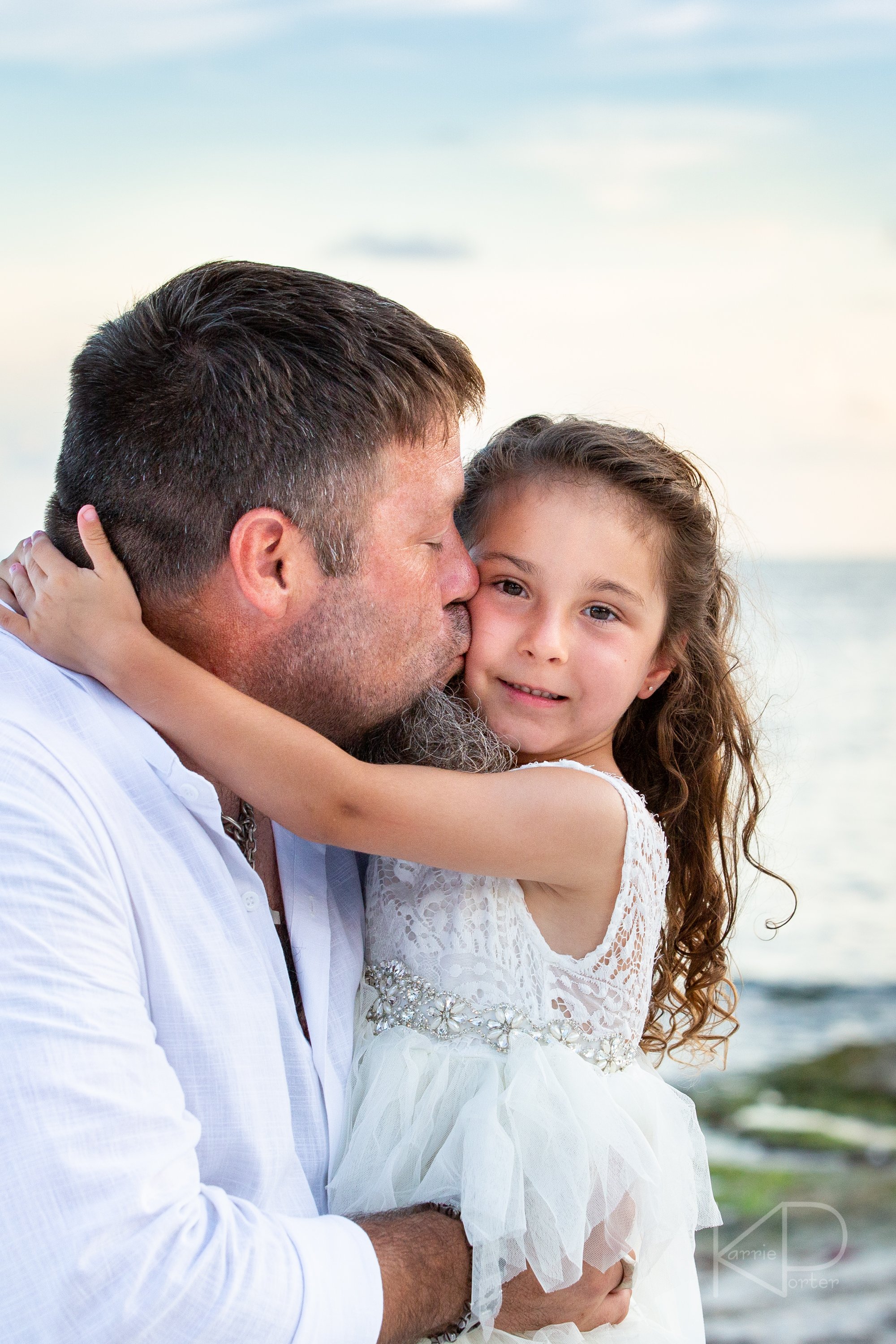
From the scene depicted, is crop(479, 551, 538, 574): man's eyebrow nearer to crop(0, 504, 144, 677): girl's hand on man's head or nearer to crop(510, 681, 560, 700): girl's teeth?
crop(510, 681, 560, 700): girl's teeth

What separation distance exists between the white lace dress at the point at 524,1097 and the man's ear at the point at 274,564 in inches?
23.5

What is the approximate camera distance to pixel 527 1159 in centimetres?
219

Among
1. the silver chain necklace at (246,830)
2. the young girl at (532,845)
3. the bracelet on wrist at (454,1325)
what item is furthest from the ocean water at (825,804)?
the bracelet on wrist at (454,1325)

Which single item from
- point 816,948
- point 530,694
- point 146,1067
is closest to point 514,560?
point 530,694

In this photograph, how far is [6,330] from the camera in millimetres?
12461

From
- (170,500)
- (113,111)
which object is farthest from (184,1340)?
(113,111)

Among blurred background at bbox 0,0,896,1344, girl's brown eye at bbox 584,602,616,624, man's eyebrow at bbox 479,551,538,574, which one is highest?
blurred background at bbox 0,0,896,1344

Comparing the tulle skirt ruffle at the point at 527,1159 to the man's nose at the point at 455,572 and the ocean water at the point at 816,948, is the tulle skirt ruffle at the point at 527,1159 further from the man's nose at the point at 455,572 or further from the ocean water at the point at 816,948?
the ocean water at the point at 816,948

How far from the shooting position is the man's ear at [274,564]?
7.48 ft

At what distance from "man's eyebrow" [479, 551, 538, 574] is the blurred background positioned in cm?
645

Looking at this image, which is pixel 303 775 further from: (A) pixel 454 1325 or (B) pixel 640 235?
(B) pixel 640 235

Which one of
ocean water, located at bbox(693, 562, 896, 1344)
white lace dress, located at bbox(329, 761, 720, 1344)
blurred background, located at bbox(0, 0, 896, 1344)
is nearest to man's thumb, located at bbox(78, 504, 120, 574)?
white lace dress, located at bbox(329, 761, 720, 1344)

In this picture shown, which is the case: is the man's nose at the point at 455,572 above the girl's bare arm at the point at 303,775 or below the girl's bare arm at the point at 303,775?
above

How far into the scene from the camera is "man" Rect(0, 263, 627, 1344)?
60.9 inches
